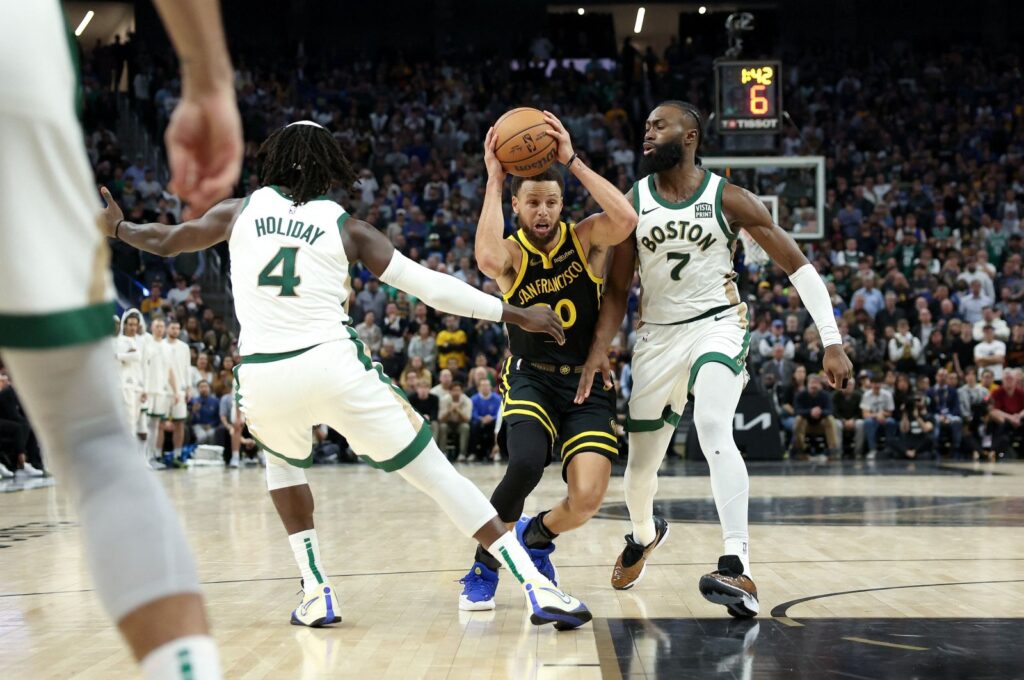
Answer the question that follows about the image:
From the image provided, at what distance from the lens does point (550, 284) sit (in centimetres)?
518

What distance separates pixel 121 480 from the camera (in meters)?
1.62

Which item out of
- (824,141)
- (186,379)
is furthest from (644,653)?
(824,141)

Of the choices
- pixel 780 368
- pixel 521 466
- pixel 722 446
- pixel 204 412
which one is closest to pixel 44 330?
pixel 521 466

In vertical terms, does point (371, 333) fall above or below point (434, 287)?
below

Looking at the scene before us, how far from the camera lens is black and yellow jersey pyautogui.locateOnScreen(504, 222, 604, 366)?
16.9 ft

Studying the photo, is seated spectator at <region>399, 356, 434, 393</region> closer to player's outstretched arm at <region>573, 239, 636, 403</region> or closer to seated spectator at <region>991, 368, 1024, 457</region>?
seated spectator at <region>991, 368, 1024, 457</region>

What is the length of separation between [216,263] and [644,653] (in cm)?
1671

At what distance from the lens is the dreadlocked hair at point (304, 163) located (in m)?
4.44

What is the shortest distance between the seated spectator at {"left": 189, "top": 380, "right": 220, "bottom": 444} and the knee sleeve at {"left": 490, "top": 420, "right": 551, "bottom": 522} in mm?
12246

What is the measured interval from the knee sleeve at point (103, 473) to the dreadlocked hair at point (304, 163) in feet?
9.41

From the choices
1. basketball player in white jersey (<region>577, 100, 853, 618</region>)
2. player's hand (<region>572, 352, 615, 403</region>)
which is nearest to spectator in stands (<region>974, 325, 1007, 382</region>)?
basketball player in white jersey (<region>577, 100, 853, 618</region>)

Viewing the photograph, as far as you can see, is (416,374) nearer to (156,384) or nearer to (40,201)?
(156,384)

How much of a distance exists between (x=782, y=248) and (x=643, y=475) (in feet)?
3.79

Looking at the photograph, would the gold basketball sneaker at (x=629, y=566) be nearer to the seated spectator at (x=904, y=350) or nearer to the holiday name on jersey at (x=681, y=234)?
the holiday name on jersey at (x=681, y=234)
